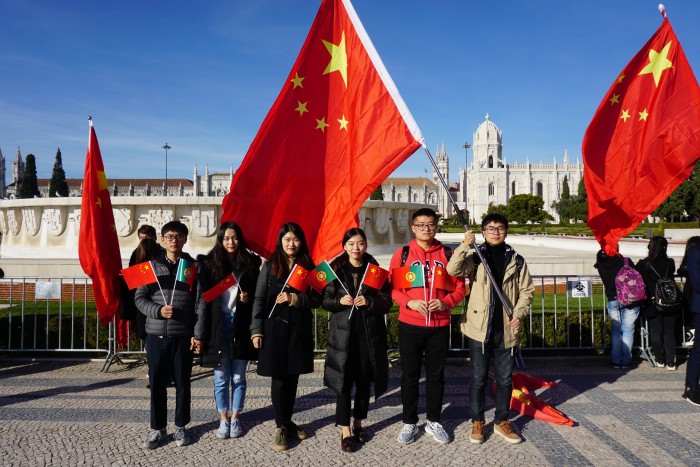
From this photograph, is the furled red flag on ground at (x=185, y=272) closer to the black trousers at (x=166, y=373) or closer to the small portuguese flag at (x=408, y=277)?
the black trousers at (x=166, y=373)

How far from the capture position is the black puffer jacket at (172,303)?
405cm

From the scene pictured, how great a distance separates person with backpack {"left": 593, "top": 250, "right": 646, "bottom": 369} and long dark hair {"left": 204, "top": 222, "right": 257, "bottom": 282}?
4.12 metres

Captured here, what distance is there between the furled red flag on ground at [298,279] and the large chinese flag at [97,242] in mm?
2734

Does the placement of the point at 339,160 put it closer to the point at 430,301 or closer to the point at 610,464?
the point at 430,301

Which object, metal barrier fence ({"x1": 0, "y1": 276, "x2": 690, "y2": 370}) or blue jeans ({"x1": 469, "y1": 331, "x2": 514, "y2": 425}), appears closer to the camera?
blue jeans ({"x1": 469, "y1": 331, "x2": 514, "y2": 425})

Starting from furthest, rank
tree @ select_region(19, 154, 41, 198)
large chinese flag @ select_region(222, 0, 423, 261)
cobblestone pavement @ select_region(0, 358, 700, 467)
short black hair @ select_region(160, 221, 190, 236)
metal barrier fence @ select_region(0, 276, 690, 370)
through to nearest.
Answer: tree @ select_region(19, 154, 41, 198) → metal barrier fence @ select_region(0, 276, 690, 370) → large chinese flag @ select_region(222, 0, 423, 261) → short black hair @ select_region(160, 221, 190, 236) → cobblestone pavement @ select_region(0, 358, 700, 467)

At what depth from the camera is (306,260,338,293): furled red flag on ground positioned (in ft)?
13.2

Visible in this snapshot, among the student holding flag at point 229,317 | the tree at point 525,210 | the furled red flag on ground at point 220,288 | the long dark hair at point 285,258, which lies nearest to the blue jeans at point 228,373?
the student holding flag at point 229,317

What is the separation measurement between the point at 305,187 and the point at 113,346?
11.1ft

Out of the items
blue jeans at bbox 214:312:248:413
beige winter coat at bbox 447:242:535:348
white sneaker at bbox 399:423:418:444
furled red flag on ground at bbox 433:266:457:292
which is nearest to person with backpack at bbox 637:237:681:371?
beige winter coat at bbox 447:242:535:348

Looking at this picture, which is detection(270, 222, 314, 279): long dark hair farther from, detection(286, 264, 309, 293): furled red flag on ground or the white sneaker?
the white sneaker

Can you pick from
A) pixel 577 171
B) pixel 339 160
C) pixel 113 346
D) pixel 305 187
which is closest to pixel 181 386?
pixel 305 187

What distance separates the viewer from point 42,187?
110 metres

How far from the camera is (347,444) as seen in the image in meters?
3.89
